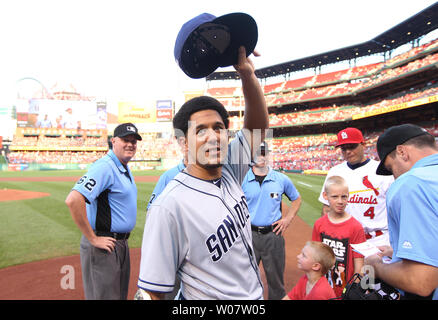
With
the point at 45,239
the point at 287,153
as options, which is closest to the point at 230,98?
the point at 287,153

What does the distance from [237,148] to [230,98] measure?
53628 mm

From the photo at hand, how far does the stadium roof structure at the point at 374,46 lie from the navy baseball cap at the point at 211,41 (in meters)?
32.3

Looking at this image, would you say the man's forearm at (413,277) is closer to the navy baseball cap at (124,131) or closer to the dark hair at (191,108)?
the dark hair at (191,108)

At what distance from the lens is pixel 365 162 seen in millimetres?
3824

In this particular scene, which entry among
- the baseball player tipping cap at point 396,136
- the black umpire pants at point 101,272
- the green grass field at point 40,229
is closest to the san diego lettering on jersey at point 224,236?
the baseball player tipping cap at point 396,136

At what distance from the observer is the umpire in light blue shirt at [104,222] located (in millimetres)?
2830

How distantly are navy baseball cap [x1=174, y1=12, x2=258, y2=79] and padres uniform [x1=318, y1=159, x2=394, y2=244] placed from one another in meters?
2.82

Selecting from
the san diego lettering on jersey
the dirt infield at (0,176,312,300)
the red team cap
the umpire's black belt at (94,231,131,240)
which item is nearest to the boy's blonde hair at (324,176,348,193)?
the red team cap

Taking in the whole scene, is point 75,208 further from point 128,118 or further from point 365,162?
point 128,118

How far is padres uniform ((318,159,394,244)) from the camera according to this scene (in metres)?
3.50

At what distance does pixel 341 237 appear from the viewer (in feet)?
10.2

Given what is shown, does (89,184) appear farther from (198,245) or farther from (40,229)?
(40,229)

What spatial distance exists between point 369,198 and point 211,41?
314 centimetres
